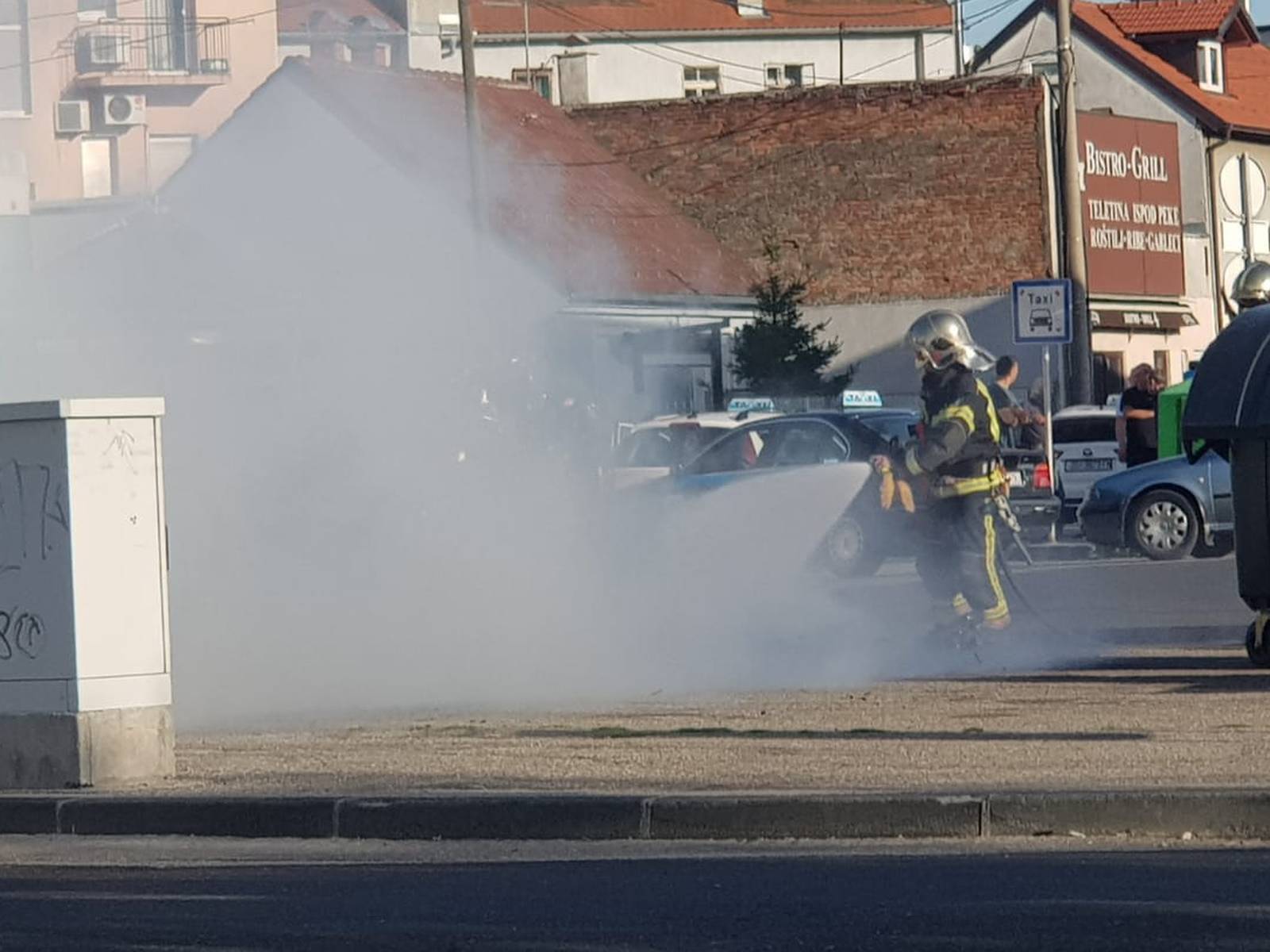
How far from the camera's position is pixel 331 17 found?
4306cm

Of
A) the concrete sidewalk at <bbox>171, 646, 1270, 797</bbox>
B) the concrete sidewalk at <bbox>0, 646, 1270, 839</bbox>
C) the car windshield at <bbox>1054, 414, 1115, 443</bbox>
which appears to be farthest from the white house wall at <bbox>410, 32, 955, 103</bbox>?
the concrete sidewalk at <bbox>0, 646, 1270, 839</bbox>

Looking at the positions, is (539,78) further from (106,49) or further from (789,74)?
(106,49)

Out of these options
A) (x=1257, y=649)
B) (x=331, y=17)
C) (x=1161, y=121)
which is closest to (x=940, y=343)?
(x=1257, y=649)

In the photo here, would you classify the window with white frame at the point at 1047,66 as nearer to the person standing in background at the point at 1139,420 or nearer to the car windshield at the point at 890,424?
the person standing in background at the point at 1139,420

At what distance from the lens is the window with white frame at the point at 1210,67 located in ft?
195

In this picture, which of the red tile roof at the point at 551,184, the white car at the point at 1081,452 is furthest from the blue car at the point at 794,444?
the white car at the point at 1081,452

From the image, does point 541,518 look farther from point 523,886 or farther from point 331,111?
point 523,886

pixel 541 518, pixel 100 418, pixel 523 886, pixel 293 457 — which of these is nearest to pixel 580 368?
pixel 541 518

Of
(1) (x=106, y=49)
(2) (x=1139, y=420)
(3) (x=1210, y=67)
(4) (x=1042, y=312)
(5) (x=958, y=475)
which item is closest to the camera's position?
(5) (x=958, y=475)

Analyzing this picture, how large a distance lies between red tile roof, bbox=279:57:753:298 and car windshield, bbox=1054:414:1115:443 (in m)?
4.89

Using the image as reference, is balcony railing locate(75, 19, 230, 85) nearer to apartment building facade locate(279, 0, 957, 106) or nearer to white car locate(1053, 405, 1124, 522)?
white car locate(1053, 405, 1124, 522)

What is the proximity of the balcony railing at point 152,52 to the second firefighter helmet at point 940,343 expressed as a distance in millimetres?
6490

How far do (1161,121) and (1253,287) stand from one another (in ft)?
130

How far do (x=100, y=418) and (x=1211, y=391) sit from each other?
604 cm
